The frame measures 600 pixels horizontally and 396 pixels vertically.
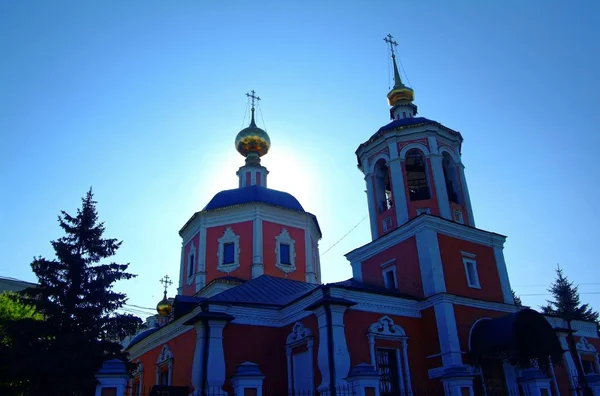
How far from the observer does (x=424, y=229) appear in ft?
43.6

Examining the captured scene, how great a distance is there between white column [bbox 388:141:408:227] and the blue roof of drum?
606 cm

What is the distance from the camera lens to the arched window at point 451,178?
15125mm

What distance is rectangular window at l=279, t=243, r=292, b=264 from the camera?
19.0 metres

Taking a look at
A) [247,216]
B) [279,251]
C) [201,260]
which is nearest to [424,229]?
[279,251]

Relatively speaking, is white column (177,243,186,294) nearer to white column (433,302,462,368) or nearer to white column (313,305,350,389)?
white column (313,305,350,389)

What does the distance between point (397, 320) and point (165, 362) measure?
6.97 metres

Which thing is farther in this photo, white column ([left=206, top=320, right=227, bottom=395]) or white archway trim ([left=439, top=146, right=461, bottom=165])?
white archway trim ([left=439, top=146, right=461, bottom=165])

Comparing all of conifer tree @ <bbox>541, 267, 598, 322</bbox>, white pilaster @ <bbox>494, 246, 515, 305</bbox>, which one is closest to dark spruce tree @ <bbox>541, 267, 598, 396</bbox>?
conifer tree @ <bbox>541, 267, 598, 322</bbox>

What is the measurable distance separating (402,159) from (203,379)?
8.38m

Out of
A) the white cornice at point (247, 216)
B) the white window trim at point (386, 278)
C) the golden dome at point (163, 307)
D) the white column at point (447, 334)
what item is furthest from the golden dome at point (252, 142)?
the white column at point (447, 334)

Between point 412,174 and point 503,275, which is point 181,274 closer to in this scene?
point 412,174

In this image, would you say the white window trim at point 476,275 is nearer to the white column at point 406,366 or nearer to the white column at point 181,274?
the white column at point 406,366

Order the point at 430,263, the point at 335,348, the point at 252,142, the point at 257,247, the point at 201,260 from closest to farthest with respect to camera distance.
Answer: the point at 335,348 < the point at 430,263 < the point at 257,247 < the point at 201,260 < the point at 252,142

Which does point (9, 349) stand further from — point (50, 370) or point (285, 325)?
point (285, 325)
